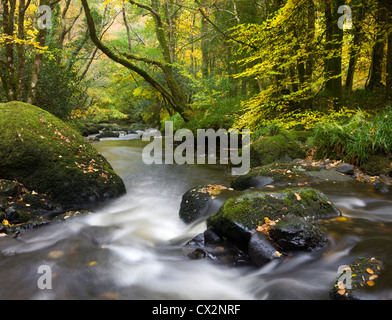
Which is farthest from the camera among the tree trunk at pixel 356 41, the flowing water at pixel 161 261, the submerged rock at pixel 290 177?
the tree trunk at pixel 356 41

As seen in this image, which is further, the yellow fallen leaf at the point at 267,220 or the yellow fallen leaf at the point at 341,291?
the yellow fallen leaf at the point at 267,220

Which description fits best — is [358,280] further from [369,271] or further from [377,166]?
[377,166]

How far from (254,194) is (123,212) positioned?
105 inches

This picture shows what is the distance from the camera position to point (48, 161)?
179 inches

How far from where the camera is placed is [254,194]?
329cm

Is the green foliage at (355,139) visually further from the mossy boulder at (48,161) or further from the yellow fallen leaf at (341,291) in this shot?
the mossy boulder at (48,161)

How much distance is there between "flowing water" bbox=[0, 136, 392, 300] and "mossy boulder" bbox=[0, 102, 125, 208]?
58 cm

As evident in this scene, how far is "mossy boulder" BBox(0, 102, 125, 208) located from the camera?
434 centimetres

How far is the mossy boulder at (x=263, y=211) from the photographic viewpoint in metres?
2.89

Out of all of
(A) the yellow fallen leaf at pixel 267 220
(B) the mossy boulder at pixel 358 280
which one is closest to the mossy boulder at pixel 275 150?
(A) the yellow fallen leaf at pixel 267 220

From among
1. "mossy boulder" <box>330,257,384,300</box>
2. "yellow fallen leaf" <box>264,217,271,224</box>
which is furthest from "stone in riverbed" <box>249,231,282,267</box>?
"mossy boulder" <box>330,257,384,300</box>

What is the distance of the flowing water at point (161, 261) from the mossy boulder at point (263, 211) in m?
0.26

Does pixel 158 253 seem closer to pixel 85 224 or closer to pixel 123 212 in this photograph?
pixel 85 224
